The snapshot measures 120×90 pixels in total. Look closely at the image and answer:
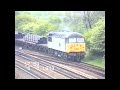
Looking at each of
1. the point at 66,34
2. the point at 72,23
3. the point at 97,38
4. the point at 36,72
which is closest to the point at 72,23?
the point at 72,23

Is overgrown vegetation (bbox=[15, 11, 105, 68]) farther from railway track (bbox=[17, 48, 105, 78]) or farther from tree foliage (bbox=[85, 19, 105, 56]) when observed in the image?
railway track (bbox=[17, 48, 105, 78])

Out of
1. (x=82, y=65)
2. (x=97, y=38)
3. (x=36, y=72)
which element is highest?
(x=97, y=38)

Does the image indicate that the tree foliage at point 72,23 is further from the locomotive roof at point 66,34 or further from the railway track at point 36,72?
the railway track at point 36,72

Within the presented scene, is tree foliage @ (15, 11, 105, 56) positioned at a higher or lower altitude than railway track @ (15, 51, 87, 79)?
higher

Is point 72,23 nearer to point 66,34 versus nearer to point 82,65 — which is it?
point 66,34

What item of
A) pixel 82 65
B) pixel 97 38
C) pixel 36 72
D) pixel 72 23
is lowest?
pixel 36 72

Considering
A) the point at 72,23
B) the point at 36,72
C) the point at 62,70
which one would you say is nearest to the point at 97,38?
the point at 72,23

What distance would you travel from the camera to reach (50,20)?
6102mm

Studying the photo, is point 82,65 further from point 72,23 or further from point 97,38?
point 72,23

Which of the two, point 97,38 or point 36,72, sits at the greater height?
point 97,38

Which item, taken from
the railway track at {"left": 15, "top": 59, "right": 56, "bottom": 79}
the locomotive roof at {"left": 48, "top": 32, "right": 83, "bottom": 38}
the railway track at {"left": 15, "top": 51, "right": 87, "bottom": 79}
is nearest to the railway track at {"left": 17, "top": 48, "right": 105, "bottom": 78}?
the railway track at {"left": 15, "top": 51, "right": 87, "bottom": 79}
